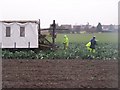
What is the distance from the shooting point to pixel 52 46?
21859 millimetres

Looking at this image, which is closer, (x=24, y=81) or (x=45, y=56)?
(x=24, y=81)

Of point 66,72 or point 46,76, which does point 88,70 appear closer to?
Answer: point 66,72

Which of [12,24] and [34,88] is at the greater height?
[12,24]

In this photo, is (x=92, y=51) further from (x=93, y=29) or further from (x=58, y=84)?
(x=93, y=29)

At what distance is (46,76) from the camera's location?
451 inches

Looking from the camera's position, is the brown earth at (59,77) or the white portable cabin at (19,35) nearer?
the brown earth at (59,77)

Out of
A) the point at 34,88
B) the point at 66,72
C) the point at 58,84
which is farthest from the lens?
the point at 66,72

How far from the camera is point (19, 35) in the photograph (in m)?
21.2

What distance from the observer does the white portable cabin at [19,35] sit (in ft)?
69.4

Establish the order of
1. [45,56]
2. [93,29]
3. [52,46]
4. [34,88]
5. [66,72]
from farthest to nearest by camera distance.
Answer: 1. [93,29]
2. [52,46]
3. [45,56]
4. [66,72]
5. [34,88]

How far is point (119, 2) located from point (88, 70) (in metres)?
5.32

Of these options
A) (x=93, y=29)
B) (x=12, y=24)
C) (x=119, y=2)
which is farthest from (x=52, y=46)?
(x=93, y=29)

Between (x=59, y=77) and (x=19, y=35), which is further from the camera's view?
(x=19, y=35)

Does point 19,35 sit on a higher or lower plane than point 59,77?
higher
